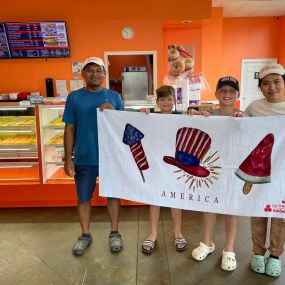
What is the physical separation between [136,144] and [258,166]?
0.99 metres

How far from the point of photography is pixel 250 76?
9.39m

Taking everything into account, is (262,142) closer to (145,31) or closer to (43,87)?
(145,31)

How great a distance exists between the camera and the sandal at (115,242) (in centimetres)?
293

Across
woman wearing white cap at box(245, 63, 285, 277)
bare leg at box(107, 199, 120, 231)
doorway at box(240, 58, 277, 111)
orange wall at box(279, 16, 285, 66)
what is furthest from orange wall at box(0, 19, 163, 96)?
orange wall at box(279, 16, 285, 66)

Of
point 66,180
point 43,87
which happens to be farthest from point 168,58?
point 66,180

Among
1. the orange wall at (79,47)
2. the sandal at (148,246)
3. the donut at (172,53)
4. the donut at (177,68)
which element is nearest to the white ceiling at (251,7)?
the donut at (172,53)

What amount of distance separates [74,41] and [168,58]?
2.51 m

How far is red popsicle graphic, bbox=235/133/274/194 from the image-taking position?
2.26 metres

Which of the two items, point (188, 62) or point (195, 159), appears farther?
point (188, 62)

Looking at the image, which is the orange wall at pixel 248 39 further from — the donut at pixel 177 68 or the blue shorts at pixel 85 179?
the blue shorts at pixel 85 179

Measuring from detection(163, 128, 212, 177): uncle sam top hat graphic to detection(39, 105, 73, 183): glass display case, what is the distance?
1803mm

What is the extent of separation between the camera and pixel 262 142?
2.27 meters

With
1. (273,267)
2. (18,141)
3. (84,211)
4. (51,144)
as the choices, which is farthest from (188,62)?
(273,267)

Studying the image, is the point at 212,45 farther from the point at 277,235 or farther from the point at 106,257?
the point at 106,257
